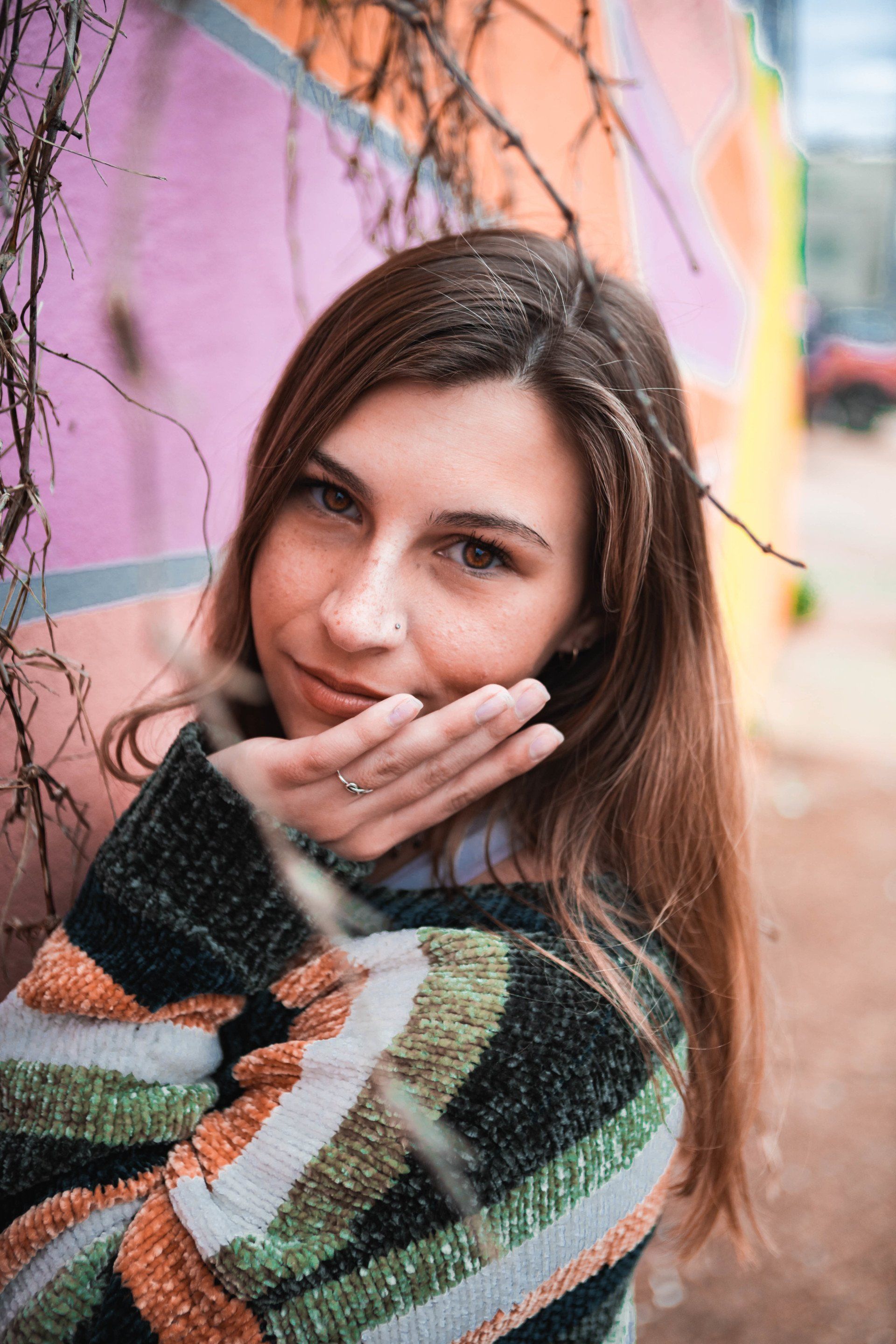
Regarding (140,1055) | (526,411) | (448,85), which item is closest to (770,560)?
(448,85)

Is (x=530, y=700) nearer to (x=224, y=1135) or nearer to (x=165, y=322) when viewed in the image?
(x=224, y=1135)

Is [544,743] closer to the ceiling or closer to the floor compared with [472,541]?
closer to the floor

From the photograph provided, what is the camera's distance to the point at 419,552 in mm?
1398

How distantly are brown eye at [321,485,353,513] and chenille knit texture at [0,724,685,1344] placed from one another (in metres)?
0.41

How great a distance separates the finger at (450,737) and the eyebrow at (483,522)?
0.23 meters

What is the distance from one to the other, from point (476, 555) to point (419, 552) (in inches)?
3.3

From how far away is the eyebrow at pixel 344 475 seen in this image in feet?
4.53

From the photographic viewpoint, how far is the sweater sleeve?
3.72 feet

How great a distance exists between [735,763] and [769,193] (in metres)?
5.26

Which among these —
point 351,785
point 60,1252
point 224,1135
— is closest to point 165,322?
point 351,785

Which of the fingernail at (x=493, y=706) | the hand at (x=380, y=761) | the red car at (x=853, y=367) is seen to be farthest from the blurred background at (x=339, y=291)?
the red car at (x=853, y=367)

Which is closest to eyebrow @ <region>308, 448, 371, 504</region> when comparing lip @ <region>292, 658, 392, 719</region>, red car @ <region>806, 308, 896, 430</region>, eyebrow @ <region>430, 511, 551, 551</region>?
eyebrow @ <region>430, 511, 551, 551</region>

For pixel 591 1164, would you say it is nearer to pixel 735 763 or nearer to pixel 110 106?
pixel 735 763

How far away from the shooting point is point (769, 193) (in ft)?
19.1
